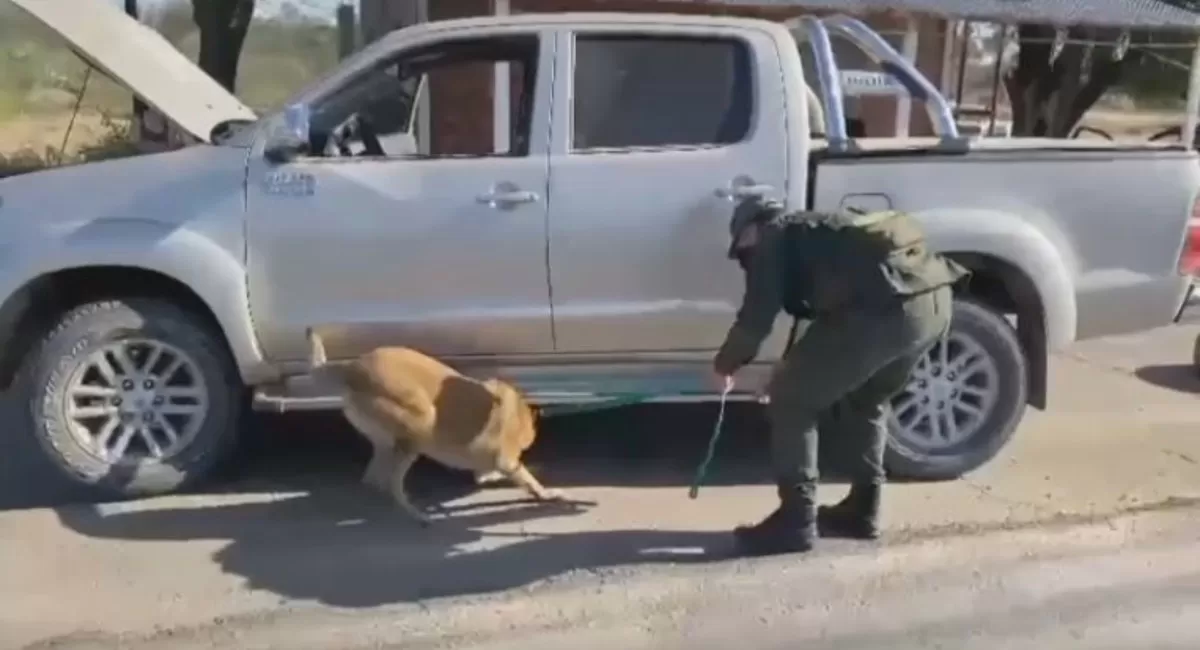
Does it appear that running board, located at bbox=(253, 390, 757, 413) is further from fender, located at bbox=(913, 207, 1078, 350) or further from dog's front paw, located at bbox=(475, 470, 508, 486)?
fender, located at bbox=(913, 207, 1078, 350)

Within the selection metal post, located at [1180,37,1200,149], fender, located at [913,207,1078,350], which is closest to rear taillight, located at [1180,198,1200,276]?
fender, located at [913,207,1078,350]

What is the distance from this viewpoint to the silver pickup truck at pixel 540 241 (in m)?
A: 5.48

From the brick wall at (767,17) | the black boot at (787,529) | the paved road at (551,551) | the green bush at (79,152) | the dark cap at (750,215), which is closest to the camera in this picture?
the paved road at (551,551)

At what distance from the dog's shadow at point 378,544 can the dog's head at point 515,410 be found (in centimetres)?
31

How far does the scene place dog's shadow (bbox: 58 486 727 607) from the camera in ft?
16.0

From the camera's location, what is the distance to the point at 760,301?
4.76 m

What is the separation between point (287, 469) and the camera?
610 centimetres

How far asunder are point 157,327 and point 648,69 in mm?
2192

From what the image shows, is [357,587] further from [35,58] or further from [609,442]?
[35,58]

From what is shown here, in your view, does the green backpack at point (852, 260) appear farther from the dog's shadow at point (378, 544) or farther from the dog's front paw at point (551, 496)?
the dog's front paw at point (551, 496)

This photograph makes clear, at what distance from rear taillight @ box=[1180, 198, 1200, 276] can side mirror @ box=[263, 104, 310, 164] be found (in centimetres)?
362

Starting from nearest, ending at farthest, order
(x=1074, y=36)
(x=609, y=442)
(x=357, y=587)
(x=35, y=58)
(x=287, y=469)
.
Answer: (x=357, y=587) → (x=287, y=469) → (x=609, y=442) → (x=1074, y=36) → (x=35, y=58)

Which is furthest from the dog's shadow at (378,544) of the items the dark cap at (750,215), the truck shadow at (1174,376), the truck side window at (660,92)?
the truck shadow at (1174,376)

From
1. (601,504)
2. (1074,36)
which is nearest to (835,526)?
(601,504)
